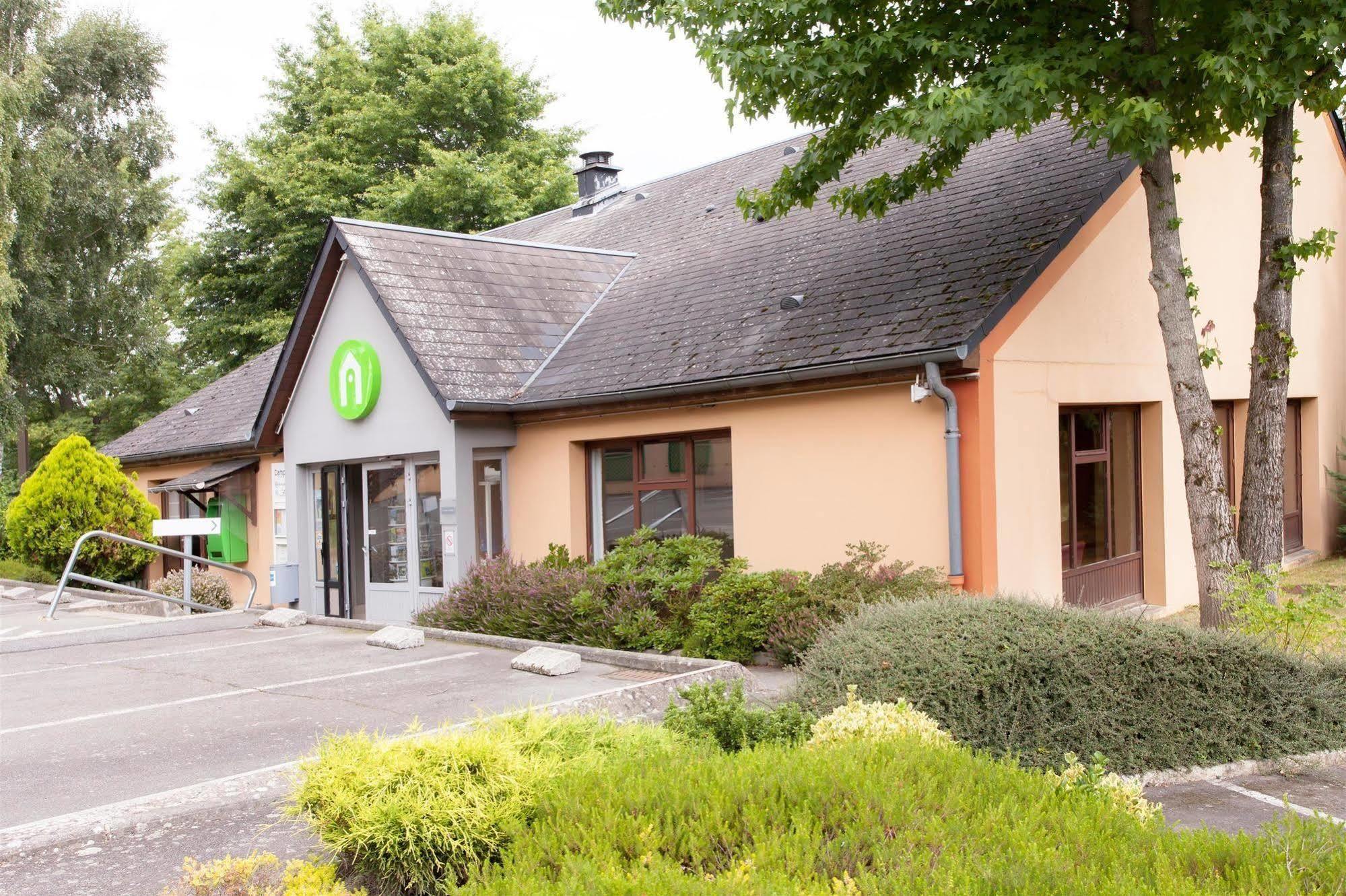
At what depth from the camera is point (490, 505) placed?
591 inches

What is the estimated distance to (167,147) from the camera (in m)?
33.3

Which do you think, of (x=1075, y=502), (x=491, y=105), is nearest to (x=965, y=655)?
(x=1075, y=502)

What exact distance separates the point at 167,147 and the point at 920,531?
29777 millimetres

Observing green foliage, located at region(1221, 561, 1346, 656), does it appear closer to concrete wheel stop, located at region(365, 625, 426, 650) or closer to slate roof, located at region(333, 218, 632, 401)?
concrete wheel stop, located at region(365, 625, 426, 650)

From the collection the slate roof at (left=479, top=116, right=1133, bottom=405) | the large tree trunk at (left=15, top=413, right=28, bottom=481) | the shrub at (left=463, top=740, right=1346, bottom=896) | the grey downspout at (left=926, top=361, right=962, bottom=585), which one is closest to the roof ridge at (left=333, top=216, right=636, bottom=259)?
the slate roof at (left=479, top=116, right=1133, bottom=405)

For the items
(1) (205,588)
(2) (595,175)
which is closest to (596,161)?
(2) (595,175)

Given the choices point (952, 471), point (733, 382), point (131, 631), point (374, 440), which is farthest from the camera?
point (374, 440)

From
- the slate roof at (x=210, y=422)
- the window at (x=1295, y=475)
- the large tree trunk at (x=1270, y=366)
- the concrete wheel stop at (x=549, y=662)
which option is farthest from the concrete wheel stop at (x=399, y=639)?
the window at (x=1295, y=475)

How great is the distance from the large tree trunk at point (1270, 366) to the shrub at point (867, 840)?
668 centimetres

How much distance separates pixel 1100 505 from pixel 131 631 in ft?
35.9

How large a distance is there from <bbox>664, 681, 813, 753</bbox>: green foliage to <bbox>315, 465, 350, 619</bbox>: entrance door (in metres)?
12.1

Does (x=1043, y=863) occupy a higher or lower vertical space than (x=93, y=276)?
lower

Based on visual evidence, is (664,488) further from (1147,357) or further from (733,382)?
(1147,357)

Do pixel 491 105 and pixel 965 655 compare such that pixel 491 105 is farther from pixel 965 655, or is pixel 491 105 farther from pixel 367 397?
pixel 965 655
